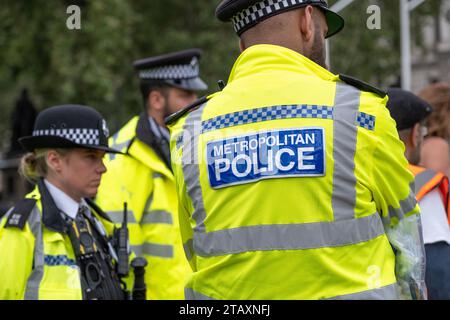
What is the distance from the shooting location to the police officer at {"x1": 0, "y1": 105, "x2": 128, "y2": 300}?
13.6ft

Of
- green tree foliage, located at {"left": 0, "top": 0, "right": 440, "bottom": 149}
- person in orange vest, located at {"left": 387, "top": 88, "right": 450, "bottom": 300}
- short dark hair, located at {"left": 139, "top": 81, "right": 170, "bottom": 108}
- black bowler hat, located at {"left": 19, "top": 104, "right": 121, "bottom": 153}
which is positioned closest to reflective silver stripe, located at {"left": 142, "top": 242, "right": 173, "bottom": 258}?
black bowler hat, located at {"left": 19, "top": 104, "right": 121, "bottom": 153}

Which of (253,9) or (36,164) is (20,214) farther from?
(253,9)

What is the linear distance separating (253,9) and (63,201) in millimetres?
1808

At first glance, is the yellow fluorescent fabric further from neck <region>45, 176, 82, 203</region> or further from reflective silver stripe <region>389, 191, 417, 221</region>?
reflective silver stripe <region>389, 191, 417, 221</region>

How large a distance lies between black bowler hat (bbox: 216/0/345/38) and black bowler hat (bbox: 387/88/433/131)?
1367 millimetres

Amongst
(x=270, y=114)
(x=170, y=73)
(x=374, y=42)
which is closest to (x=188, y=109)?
(x=270, y=114)

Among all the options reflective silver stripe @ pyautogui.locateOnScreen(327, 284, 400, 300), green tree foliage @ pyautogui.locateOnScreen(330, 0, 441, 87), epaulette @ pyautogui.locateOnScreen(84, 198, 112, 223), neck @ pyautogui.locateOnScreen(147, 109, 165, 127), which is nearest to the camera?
reflective silver stripe @ pyautogui.locateOnScreen(327, 284, 400, 300)

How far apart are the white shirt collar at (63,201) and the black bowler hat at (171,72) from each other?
6.51 ft

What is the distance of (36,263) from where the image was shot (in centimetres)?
416

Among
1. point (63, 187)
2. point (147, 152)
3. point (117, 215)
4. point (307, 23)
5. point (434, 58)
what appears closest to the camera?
point (307, 23)

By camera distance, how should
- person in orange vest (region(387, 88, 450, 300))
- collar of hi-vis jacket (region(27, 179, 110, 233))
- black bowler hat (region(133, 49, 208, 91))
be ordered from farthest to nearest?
black bowler hat (region(133, 49, 208, 91)) → person in orange vest (region(387, 88, 450, 300)) → collar of hi-vis jacket (region(27, 179, 110, 233))

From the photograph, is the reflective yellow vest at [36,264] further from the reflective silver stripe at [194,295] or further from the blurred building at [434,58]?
the blurred building at [434,58]

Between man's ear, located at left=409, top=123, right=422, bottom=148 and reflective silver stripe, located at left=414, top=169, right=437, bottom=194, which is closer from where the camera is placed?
reflective silver stripe, located at left=414, top=169, right=437, bottom=194

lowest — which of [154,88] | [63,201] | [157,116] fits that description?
[63,201]
